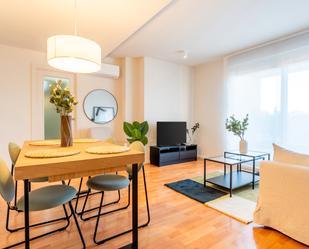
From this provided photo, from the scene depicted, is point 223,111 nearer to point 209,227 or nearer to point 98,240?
point 209,227

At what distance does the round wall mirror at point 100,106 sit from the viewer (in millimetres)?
4293

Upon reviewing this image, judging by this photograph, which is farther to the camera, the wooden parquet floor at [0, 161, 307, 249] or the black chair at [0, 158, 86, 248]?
the wooden parquet floor at [0, 161, 307, 249]

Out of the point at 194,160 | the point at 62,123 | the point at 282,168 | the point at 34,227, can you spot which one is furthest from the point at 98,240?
the point at 194,160

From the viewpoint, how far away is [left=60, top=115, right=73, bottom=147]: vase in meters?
1.84

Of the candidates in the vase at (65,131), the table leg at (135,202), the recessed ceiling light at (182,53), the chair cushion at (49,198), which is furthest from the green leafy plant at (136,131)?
the table leg at (135,202)

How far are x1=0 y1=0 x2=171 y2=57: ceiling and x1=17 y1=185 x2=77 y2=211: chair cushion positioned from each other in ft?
6.79

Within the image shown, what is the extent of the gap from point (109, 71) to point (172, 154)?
2392 millimetres

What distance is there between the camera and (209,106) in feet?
16.5

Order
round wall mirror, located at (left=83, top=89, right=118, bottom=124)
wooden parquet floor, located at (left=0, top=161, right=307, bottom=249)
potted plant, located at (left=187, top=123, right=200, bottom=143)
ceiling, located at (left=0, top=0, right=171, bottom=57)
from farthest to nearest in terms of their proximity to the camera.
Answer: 1. potted plant, located at (left=187, top=123, right=200, bottom=143)
2. round wall mirror, located at (left=83, top=89, right=118, bottom=124)
3. ceiling, located at (left=0, top=0, right=171, bottom=57)
4. wooden parquet floor, located at (left=0, top=161, right=307, bottom=249)

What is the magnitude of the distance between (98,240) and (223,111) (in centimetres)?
386

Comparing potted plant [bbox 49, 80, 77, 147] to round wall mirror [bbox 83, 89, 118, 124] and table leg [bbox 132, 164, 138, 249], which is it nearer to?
table leg [bbox 132, 164, 138, 249]

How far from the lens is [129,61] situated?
15.0ft

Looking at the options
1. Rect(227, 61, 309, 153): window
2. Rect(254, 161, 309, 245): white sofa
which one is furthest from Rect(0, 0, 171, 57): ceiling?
Rect(227, 61, 309, 153): window

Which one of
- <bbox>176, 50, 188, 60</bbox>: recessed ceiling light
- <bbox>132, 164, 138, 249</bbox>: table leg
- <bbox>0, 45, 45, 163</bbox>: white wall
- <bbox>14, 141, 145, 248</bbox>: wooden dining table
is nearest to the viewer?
<bbox>14, 141, 145, 248</bbox>: wooden dining table
